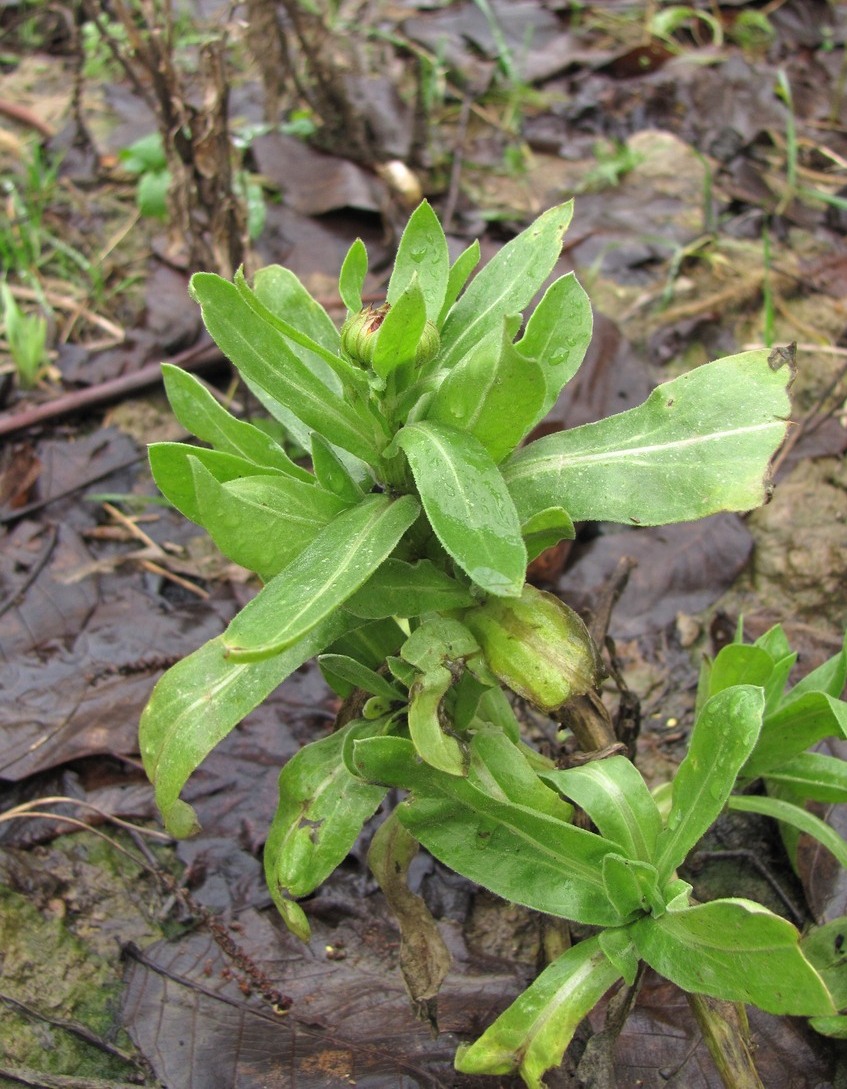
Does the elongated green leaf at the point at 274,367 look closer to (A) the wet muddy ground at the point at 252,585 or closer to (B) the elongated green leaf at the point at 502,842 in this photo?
(B) the elongated green leaf at the point at 502,842

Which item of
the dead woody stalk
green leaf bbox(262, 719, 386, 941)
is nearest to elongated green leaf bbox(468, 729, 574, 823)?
green leaf bbox(262, 719, 386, 941)

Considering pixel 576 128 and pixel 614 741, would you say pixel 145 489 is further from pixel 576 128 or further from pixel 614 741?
pixel 576 128

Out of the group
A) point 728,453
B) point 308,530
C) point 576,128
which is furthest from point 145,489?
point 576,128

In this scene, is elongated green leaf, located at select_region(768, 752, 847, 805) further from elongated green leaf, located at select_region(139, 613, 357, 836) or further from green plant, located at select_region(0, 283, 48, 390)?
green plant, located at select_region(0, 283, 48, 390)

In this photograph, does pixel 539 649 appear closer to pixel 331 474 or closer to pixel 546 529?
pixel 546 529

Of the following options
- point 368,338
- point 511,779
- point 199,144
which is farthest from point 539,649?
point 199,144

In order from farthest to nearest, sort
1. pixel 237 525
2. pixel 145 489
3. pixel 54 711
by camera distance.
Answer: pixel 145 489 < pixel 54 711 < pixel 237 525
